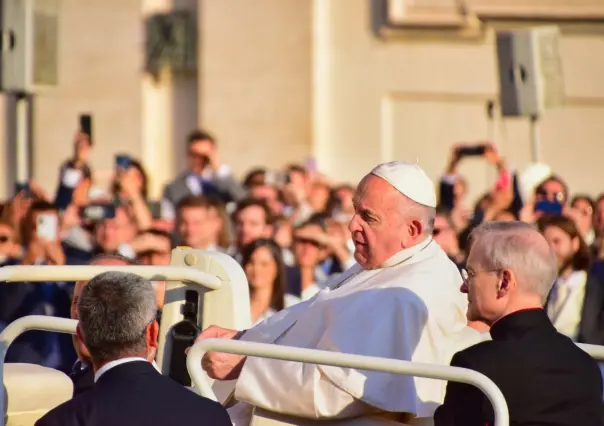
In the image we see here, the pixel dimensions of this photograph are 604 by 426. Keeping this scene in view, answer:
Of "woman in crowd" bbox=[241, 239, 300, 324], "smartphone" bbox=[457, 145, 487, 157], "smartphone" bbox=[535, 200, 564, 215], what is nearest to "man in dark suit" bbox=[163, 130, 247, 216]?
"smartphone" bbox=[457, 145, 487, 157]

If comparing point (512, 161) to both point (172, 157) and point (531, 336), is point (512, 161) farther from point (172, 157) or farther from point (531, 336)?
point (531, 336)

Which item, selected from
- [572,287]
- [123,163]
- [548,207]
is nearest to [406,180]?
[572,287]

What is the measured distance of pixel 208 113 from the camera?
18.3 metres

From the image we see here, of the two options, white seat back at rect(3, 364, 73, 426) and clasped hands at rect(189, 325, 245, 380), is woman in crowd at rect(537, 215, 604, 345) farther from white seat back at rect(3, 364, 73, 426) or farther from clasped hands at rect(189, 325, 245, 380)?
white seat back at rect(3, 364, 73, 426)

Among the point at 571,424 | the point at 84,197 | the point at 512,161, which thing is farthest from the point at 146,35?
the point at 571,424

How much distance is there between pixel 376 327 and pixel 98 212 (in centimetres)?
580

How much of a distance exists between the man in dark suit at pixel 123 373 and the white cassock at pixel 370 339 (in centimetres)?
105

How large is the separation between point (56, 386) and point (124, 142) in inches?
517

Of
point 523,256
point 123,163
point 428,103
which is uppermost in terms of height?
point 428,103

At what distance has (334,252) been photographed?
36.8 ft

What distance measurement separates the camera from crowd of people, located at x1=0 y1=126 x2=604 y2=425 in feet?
18.0

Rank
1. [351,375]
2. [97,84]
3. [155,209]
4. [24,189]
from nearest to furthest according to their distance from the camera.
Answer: [351,375] → [155,209] → [24,189] → [97,84]

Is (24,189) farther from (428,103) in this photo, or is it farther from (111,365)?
(111,365)

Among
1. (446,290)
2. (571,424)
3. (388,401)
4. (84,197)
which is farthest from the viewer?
(84,197)
